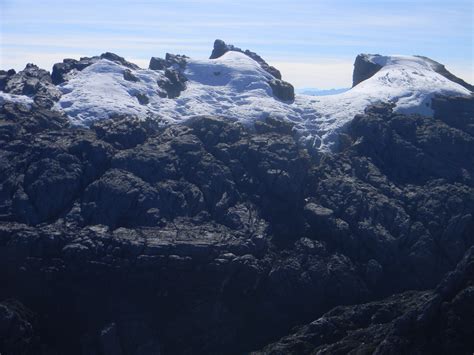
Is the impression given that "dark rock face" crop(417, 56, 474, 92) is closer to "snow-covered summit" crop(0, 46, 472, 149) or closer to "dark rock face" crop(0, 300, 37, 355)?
"snow-covered summit" crop(0, 46, 472, 149)

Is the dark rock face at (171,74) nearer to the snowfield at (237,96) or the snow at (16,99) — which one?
the snowfield at (237,96)

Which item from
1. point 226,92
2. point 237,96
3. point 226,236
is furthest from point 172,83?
point 226,236

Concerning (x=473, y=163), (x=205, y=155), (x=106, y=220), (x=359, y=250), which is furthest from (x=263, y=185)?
(x=473, y=163)

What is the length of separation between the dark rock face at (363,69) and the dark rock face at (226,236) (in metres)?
32.7

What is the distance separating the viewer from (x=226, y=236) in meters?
85.1

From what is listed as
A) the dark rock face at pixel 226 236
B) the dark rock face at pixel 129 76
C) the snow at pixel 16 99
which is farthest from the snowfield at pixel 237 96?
the snow at pixel 16 99

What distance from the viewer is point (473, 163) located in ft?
343

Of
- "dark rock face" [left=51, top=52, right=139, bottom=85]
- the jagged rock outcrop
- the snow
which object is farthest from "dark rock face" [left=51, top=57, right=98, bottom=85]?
the jagged rock outcrop

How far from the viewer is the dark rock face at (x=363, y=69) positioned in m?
137

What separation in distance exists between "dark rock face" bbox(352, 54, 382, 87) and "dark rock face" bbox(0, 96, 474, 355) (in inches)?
1286

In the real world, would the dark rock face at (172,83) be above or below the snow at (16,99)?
above

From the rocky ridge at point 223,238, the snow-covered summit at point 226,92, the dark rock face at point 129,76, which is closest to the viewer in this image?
the rocky ridge at point 223,238

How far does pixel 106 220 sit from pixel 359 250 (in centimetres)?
3234

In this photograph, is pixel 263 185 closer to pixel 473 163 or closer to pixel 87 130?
pixel 87 130
